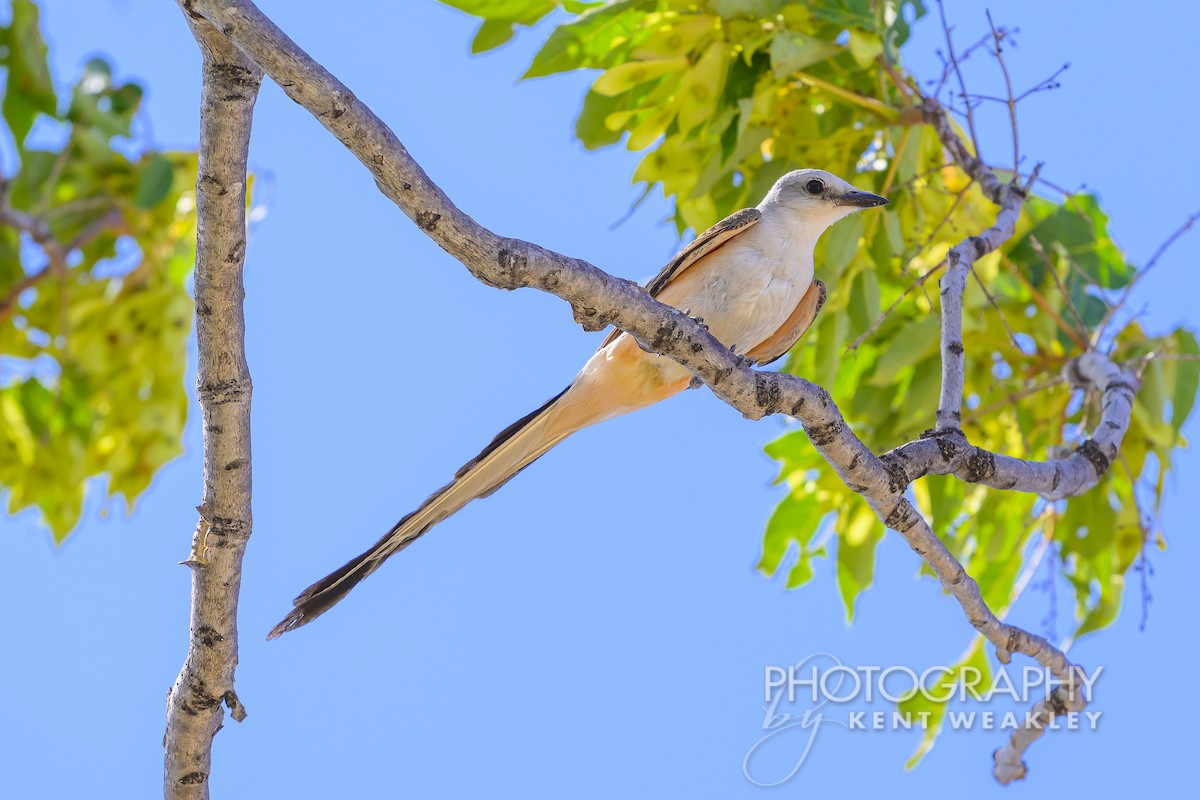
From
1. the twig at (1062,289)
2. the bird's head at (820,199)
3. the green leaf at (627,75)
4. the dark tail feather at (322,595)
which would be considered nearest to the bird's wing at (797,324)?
the bird's head at (820,199)

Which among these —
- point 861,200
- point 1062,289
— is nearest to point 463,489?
point 861,200

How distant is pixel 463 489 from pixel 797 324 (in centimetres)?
146

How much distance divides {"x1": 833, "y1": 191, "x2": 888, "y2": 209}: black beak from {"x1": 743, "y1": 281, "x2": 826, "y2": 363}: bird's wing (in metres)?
0.31

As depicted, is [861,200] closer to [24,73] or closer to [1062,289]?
[1062,289]

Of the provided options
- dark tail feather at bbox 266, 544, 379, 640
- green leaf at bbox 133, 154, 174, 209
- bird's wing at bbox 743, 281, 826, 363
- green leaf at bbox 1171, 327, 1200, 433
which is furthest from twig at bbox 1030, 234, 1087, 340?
green leaf at bbox 133, 154, 174, 209

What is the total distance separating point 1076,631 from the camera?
5.07 meters

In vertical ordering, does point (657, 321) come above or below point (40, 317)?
below

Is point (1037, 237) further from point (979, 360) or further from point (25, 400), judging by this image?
point (25, 400)

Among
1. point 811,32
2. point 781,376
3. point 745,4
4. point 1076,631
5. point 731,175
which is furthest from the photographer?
point 1076,631

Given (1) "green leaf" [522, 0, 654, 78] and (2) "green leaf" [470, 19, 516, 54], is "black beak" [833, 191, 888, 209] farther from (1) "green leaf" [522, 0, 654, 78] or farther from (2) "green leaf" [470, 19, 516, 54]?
(2) "green leaf" [470, 19, 516, 54]

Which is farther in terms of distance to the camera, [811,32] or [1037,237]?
[1037,237]

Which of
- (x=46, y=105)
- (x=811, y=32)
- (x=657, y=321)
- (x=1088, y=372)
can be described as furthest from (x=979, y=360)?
(x=46, y=105)

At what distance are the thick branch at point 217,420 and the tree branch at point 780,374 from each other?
0.17m

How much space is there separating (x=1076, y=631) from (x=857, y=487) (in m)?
2.55
